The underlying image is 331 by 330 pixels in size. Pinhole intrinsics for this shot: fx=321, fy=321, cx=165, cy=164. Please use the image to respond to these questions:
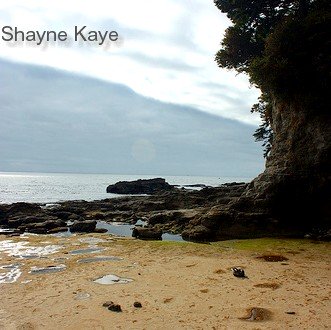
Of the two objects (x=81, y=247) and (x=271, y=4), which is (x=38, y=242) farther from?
(x=271, y=4)

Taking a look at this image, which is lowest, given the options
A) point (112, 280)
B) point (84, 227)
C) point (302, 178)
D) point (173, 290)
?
point (84, 227)

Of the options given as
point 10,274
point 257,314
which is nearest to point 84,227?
point 10,274

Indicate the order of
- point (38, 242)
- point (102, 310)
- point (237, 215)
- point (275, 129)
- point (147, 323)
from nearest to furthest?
point (147, 323) < point (102, 310) < point (38, 242) < point (237, 215) < point (275, 129)

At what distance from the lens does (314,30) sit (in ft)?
70.5

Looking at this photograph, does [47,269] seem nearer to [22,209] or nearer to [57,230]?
[57,230]

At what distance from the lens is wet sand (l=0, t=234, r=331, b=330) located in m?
7.74

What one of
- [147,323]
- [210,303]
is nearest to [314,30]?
[210,303]

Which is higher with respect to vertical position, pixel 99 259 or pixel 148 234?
pixel 99 259

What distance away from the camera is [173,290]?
9969mm

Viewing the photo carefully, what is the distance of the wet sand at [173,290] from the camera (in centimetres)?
774

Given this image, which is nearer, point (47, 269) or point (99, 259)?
point (47, 269)

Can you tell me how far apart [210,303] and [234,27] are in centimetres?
3088

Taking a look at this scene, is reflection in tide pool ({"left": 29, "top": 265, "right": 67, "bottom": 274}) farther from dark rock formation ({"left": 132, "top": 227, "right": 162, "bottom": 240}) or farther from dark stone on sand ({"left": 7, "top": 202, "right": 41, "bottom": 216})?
dark stone on sand ({"left": 7, "top": 202, "right": 41, "bottom": 216})

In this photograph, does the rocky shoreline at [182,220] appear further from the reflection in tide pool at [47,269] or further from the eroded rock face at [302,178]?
the reflection in tide pool at [47,269]
